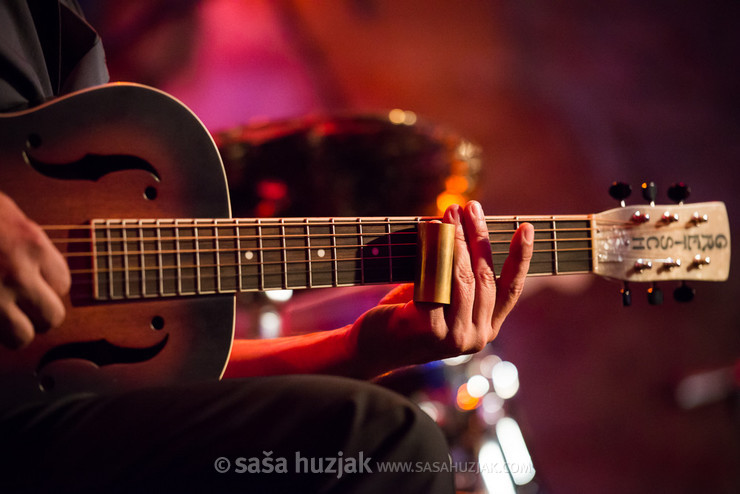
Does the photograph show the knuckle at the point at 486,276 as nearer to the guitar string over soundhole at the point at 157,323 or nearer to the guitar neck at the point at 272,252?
the guitar neck at the point at 272,252

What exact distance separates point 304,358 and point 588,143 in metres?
2.11

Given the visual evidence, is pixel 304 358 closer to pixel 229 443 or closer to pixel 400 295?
pixel 400 295

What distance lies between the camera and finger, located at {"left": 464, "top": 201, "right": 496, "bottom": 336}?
0.86 metres

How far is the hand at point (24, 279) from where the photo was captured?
56cm

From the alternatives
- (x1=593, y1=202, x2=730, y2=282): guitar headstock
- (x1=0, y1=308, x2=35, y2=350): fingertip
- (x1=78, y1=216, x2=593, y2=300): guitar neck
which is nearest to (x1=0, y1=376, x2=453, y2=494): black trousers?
(x1=0, y1=308, x2=35, y2=350): fingertip

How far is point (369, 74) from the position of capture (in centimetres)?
224

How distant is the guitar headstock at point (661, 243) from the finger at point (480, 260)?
24 centimetres

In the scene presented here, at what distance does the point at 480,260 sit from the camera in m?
0.86

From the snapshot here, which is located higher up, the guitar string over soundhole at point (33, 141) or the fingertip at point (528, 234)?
the guitar string over soundhole at point (33, 141)

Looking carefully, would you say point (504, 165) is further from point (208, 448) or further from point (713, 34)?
point (208, 448)

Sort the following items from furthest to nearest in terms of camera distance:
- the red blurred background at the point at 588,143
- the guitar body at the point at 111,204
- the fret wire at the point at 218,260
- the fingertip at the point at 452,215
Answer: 1. the red blurred background at the point at 588,143
2. the fingertip at the point at 452,215
3. the fret wire at the point at 218,260
4. the guitar body at the point at 111,204

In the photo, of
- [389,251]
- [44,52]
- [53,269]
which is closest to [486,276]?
[389,251]

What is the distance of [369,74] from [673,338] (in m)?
1.96

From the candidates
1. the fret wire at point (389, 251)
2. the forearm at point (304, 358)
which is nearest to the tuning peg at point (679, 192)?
the fret wire at point (389, 251)
